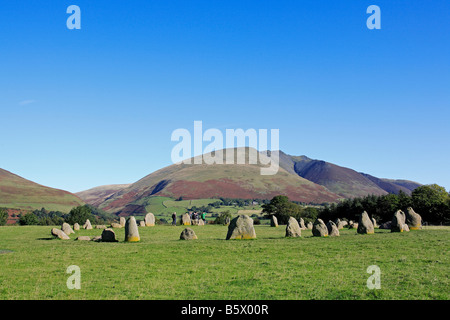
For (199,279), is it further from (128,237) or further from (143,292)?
(128,237)

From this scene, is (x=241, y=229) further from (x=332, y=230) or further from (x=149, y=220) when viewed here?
(x=149, y=220)

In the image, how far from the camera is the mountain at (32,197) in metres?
149

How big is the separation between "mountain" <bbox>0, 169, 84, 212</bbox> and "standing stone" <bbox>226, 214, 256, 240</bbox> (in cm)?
13074

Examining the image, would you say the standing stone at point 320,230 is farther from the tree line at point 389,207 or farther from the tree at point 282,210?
the tree at point 282,210

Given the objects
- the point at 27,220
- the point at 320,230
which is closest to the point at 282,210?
the point at 27,220

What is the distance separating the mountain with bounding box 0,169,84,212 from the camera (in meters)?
149

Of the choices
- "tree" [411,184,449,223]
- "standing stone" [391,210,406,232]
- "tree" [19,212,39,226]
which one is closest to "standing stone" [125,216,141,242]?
"standing stone" [391,210,406,232]

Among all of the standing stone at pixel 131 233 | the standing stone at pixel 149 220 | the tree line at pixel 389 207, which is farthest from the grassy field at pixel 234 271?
the tree line at pixel 389 207

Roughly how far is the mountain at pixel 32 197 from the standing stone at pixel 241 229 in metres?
131

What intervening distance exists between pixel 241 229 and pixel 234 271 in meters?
12.5
